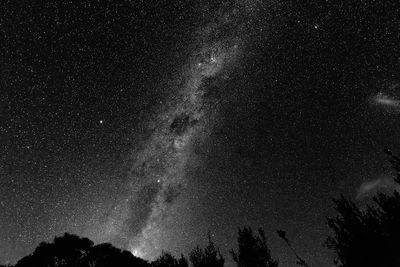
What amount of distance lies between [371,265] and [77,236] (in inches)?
861

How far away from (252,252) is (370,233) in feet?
30.1

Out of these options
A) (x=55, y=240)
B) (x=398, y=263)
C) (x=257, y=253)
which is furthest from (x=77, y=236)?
(x=398, y=263)

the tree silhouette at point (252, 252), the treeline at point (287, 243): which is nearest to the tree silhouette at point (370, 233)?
the treeline at point (287, 243)

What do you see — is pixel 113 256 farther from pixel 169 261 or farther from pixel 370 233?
pixel 370 233

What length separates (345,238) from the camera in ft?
50.3

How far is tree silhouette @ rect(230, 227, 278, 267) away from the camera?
70.2ft

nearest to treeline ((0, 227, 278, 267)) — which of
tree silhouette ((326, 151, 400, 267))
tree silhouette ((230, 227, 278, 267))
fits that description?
tree silhouette ((230, 227, 278, 267))

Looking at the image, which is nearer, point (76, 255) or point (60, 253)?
point (60, 253)

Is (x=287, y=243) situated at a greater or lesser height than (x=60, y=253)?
lesser

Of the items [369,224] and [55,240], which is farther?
[55,240]

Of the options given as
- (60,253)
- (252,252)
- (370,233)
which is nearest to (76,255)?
(60,253)

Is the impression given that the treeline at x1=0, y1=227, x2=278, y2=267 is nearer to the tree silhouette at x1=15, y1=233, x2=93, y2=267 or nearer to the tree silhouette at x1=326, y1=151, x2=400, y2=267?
the tree silhouette at x1=15, y1=233, x2=93, y2=267

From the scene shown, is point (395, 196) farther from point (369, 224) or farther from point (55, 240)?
point (55, 240)

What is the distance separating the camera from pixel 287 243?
19891 mm
